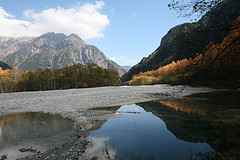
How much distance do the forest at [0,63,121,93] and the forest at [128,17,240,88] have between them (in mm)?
37419

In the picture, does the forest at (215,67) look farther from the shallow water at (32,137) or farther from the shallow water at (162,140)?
the shallow water at (32,137)

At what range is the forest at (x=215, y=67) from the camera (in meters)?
4.51

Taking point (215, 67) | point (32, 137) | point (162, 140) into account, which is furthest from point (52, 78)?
point (215, 67)

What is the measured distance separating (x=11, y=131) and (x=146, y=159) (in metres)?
9.80

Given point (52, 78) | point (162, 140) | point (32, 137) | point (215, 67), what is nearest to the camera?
point (162, 140)

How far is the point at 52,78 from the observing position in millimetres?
78500

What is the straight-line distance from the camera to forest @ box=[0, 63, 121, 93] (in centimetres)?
7412

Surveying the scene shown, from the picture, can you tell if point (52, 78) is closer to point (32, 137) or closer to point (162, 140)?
point (32, 137)

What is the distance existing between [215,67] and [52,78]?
83599 millimetres

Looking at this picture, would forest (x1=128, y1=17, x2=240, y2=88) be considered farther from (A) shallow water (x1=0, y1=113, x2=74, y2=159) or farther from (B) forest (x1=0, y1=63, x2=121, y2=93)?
(B) forest (x1=0, y1=63, x2=121, y2=93)

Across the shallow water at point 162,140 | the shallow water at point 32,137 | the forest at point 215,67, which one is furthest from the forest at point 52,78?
the shallow water at point 162,140

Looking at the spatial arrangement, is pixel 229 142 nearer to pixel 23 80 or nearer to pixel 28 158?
pixel 28 158

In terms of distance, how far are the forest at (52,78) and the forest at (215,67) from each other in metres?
37.4

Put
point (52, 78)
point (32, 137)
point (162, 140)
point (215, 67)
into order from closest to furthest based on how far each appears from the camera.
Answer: point (162, 140) → point (32, 137) → point (215, 67) → point (52, 78)
